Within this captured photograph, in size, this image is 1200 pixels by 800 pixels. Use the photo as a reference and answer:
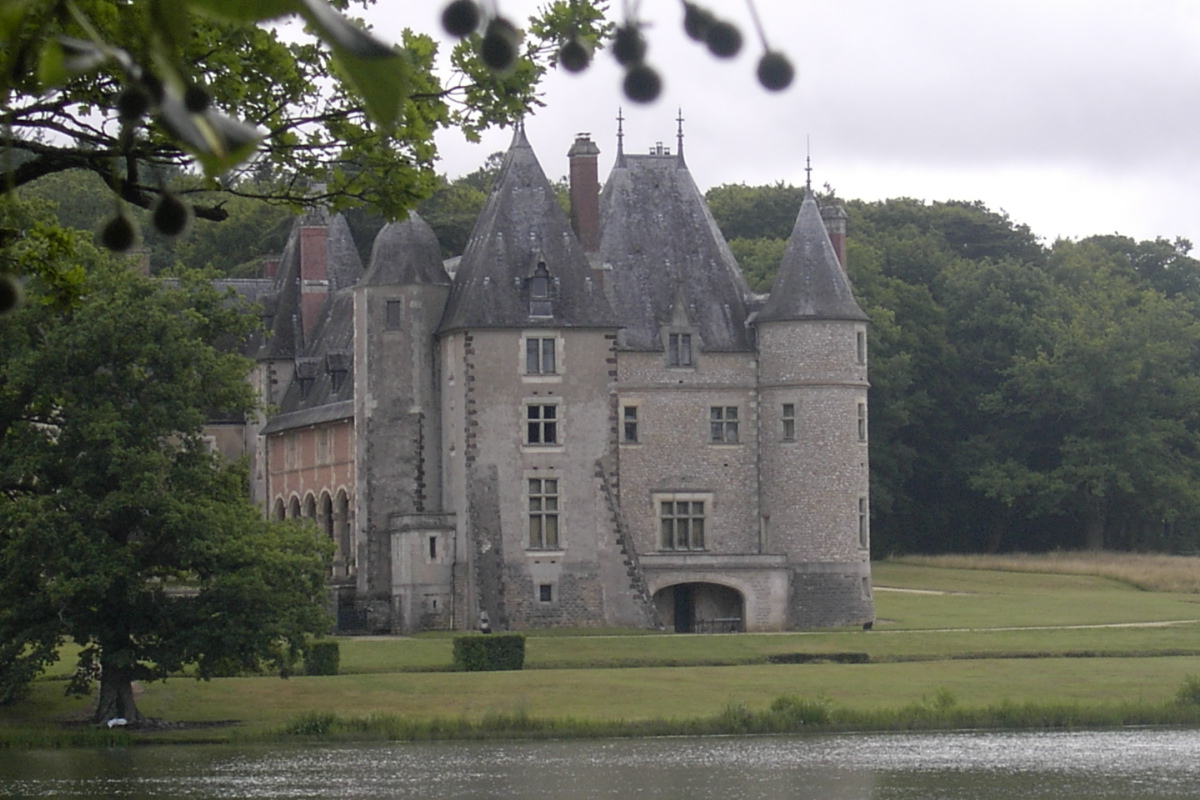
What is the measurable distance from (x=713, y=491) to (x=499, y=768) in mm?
22244

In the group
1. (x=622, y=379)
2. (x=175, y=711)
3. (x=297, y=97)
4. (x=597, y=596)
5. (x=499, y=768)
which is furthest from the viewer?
(x=622, y=379)

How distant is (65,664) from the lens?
117ft

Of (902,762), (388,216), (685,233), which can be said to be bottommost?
(902,762)

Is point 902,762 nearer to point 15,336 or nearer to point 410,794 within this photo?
point 410,794

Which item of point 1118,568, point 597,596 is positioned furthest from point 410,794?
point 1118,568

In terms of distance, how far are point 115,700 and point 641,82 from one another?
29.5 metres

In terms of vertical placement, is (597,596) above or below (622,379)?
below

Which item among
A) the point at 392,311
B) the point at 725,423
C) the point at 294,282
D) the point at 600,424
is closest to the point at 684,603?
the point at 725,423

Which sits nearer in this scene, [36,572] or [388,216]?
[388,216]

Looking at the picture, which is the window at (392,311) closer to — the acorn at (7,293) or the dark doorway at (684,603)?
the dark doorway at (684,603)

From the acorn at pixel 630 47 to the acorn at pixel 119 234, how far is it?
52 cm

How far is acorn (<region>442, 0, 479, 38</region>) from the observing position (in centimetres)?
187

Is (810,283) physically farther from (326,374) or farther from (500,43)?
(500,43)

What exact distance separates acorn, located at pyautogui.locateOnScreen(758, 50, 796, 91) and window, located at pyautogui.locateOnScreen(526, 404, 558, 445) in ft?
141
